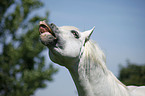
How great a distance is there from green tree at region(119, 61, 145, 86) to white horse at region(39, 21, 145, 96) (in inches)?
373

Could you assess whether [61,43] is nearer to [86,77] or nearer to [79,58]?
[79,58]

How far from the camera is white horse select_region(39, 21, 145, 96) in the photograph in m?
1.44

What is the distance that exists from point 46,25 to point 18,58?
8.13 meters

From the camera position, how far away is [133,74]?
12680 mm

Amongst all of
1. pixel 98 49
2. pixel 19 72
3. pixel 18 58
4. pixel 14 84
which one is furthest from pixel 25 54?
pixel 98 49

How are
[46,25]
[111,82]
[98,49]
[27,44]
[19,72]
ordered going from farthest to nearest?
[19,72]
[27,44]
[98,49]
[111,82]
[46,25]

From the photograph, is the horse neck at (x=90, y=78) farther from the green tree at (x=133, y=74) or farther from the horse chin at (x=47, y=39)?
the green tree at (x=133, y=74)

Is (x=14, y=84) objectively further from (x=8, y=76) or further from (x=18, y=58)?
(x=18, y=58)

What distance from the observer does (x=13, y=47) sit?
9.15 metres

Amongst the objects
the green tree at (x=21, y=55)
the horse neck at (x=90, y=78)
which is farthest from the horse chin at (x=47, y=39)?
the green tree at (x=21, y=55)

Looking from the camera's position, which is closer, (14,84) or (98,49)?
(98,49)

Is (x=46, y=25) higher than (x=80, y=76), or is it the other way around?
(x=46, y=25)

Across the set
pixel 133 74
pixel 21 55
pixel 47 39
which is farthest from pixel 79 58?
pixel 133 74

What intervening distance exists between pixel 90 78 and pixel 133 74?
39.8ft
